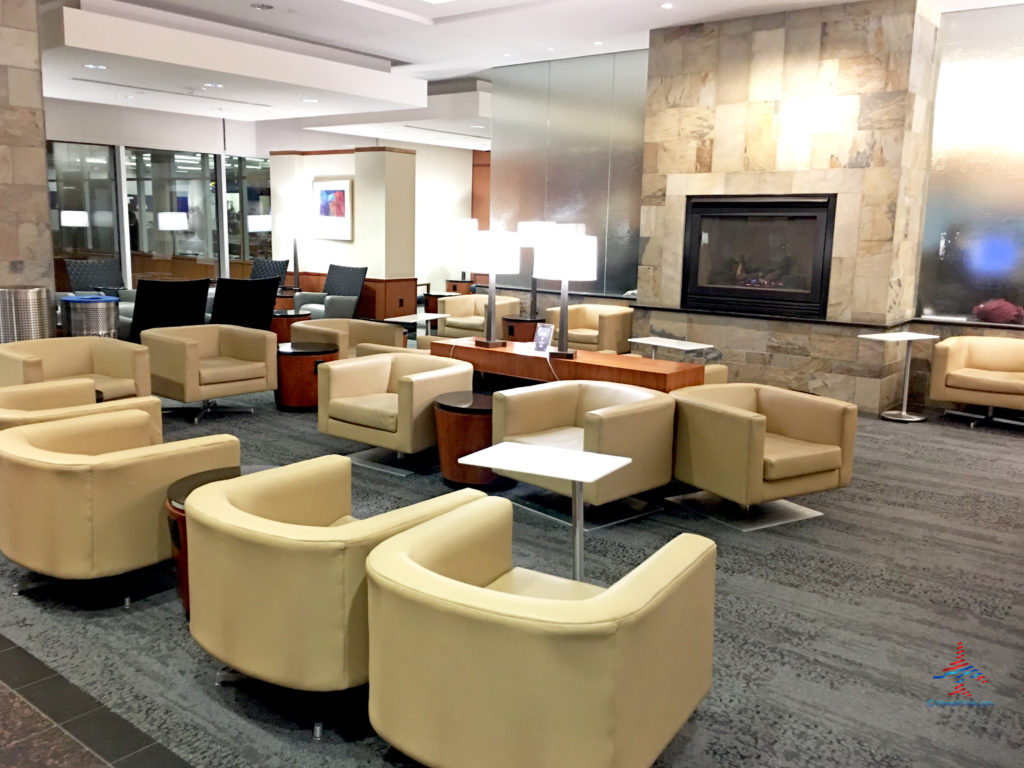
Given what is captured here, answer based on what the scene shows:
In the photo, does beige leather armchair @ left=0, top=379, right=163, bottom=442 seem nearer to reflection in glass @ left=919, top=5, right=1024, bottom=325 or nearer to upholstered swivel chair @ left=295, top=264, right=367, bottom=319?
upholstered swivel chair @ left=295, top=264, right=367, bottom=319

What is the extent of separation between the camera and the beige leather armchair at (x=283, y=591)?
2.54 m

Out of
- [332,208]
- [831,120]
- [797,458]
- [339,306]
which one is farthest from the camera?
[332,208]

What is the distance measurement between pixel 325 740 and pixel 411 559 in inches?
30.0

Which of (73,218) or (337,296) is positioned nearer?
(337,296)

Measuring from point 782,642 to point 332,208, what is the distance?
34.1 ft

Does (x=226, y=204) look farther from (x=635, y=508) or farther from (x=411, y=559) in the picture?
(x=411, y=559)

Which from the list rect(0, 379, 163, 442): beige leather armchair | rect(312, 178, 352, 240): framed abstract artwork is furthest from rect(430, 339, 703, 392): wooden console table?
rect(312, 178, 352, 240): framed abstract artwork

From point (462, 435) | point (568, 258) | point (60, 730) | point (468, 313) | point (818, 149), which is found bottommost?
point (60, 730)

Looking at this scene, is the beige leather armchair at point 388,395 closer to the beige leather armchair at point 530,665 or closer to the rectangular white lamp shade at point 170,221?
the beige leather armchair at point 530,665

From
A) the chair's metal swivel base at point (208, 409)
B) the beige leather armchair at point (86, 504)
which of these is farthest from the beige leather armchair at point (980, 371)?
the beige leather armchair at point (86, 504)

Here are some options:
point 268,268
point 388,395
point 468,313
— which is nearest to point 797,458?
point 388,395

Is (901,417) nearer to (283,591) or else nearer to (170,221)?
(283,591)

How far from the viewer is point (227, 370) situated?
6781 millimetres

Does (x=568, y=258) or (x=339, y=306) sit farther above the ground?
(x=568, y=258)
